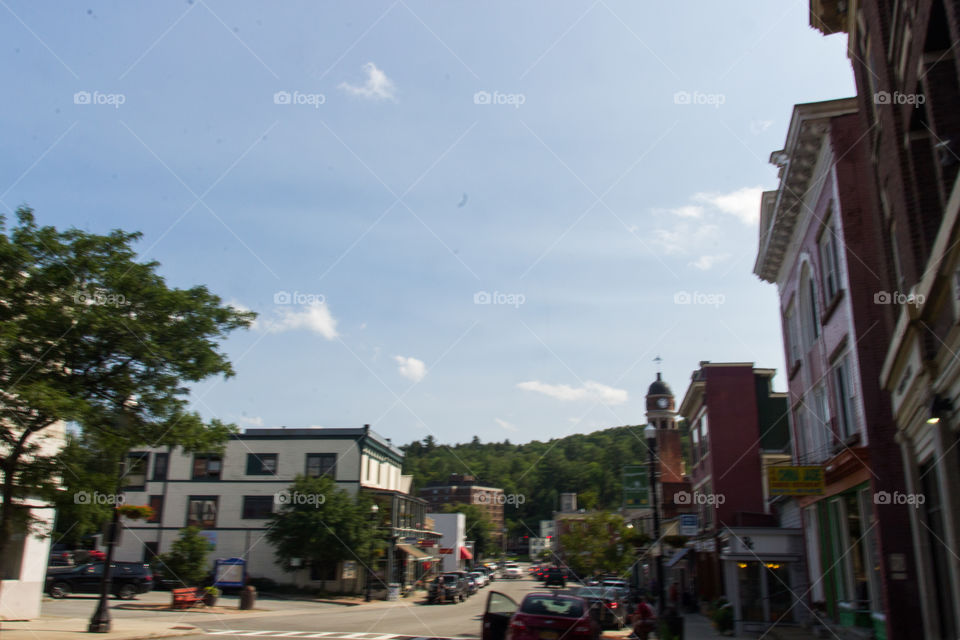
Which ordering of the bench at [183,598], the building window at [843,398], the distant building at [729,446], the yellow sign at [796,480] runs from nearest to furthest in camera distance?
the yellow sign at [796,480], the building window at [843,398], the bench at [183,598], the distant building at [729,446]

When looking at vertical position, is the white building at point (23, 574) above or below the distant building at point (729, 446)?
below

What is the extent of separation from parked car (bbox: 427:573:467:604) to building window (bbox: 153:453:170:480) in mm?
21375

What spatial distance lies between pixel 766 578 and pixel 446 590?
2076cm

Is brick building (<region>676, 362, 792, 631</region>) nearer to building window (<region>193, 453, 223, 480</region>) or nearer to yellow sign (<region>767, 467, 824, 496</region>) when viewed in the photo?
yellow sign (<region>767, 467, 824, 496</region>)

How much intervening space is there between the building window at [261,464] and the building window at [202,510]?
323 centimetres

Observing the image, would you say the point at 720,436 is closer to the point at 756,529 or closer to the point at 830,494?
the point at 756,529

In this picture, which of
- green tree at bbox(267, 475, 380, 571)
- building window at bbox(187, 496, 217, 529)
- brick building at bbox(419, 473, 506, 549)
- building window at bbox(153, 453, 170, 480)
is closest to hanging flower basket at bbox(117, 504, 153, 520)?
green tree at bbox(267, 475, 380, 571)

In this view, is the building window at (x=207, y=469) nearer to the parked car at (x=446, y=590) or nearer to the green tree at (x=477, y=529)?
the parked car at (x=446, y=590)

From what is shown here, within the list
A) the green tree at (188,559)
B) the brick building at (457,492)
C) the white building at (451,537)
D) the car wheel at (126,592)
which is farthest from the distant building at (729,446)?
the brick building at (457,492)

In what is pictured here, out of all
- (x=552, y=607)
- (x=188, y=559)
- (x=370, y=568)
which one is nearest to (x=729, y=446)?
(x=370, y=568)

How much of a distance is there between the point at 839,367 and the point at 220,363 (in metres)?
16.5

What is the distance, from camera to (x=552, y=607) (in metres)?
14.5

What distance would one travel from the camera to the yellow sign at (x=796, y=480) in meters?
19.8

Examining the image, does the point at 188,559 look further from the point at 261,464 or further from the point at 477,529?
the point at 477,529
